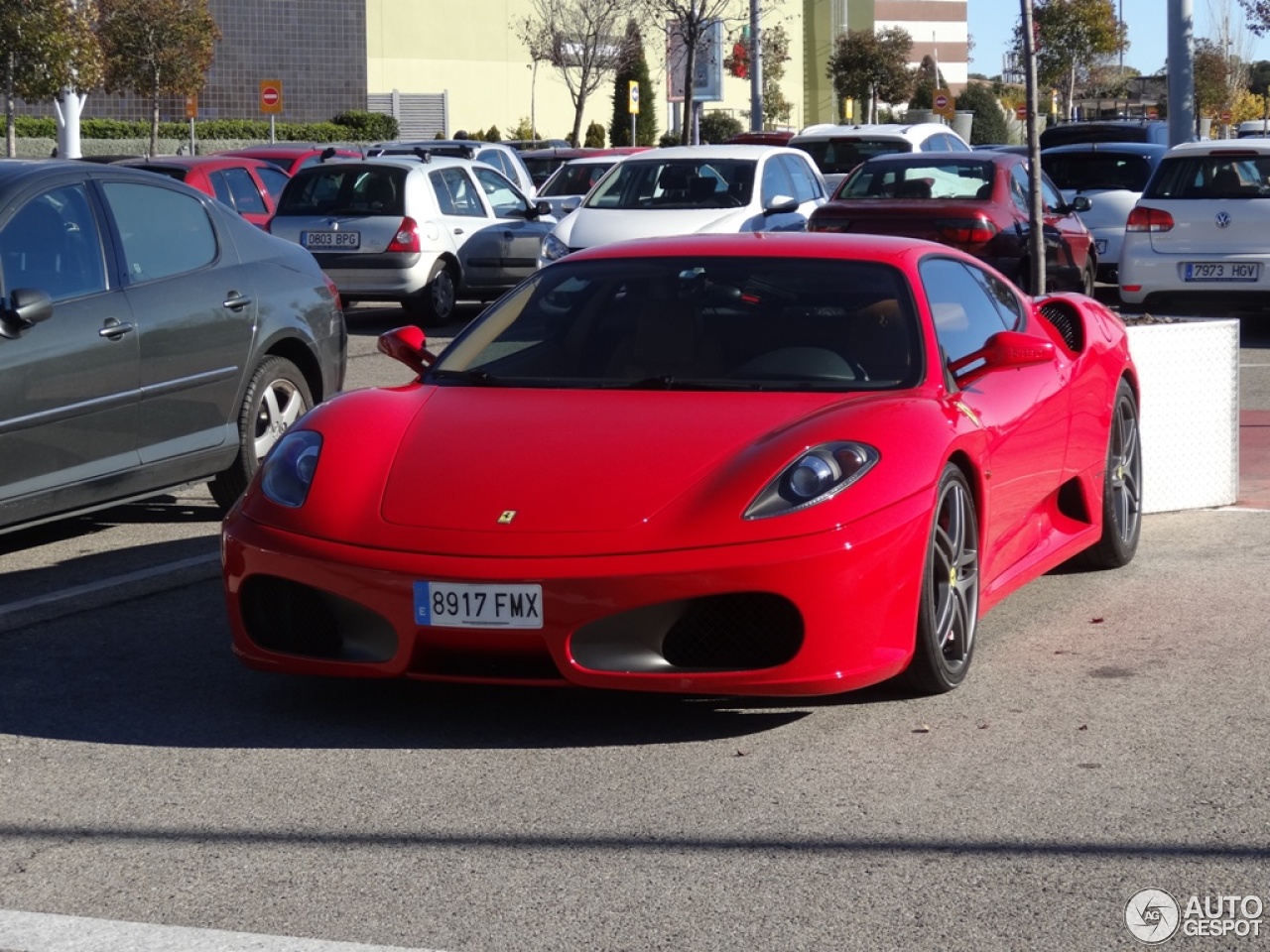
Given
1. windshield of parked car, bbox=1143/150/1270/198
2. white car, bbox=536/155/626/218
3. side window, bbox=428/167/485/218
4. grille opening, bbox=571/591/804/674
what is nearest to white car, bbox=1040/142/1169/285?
windshield of parked car, bbox=1143/150/1270/198

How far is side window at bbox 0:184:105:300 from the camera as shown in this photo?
7.28 meters

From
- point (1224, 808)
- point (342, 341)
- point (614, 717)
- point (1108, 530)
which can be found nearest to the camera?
point (1224, 808)

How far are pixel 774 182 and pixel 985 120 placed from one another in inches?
2037

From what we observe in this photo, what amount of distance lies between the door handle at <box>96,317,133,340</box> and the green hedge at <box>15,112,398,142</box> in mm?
40158

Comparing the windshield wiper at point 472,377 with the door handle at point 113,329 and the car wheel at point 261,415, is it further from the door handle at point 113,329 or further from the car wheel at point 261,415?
the car wheel at point 261,415

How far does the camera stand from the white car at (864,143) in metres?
23.5

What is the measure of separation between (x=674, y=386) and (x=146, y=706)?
1731 mm

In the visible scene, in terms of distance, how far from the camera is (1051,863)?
411 cm

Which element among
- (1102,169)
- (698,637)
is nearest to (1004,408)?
(698,637)

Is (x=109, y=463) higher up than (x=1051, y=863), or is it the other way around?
(x=109, y=463)

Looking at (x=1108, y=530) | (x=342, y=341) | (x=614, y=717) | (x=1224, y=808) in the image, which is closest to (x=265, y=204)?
(x=342, y=341)

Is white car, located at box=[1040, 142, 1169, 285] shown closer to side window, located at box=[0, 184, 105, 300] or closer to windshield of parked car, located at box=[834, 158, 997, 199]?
windshield of parked car, located at box=[834, 158, 997, 199]

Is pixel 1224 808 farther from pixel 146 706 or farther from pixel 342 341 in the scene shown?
pixel 342 341

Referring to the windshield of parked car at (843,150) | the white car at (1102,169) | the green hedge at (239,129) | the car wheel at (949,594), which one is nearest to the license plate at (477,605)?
the car wheel at (949,594)
